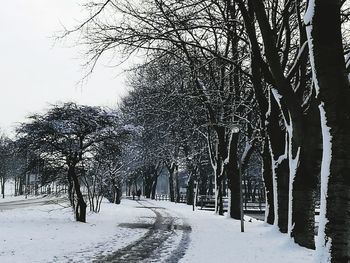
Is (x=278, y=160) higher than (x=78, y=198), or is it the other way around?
(x=278, y=160)

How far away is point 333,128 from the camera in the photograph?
5.93 meters

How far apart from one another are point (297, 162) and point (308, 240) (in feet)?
6.51

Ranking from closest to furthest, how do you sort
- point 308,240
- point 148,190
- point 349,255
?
point 349,255 < point 308,240 < point 148,190

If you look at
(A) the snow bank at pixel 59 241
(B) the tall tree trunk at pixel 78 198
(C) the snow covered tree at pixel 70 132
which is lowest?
(A) the snow bank at pixel 59 241

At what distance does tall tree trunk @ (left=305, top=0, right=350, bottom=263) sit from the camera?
229 inches

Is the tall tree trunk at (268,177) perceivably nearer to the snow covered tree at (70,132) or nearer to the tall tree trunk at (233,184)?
the tall tree trunk at (233,184)

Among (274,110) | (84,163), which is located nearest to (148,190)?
(84,163)

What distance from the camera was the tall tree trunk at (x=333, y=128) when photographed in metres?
5.82

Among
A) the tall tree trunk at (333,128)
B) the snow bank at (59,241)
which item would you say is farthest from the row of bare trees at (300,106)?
the snow bank at (59,241)

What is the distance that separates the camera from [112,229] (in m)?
16.7

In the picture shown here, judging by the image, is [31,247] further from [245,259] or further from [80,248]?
[245,259]

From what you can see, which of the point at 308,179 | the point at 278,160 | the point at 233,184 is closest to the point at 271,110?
the point at 278,160

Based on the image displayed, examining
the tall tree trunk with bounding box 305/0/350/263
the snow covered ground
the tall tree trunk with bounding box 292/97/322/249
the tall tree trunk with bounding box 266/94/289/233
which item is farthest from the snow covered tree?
the tall tree trunk with bounding box 305/0/350/263

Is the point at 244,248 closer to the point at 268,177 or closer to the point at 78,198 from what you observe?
the point at 268,177
